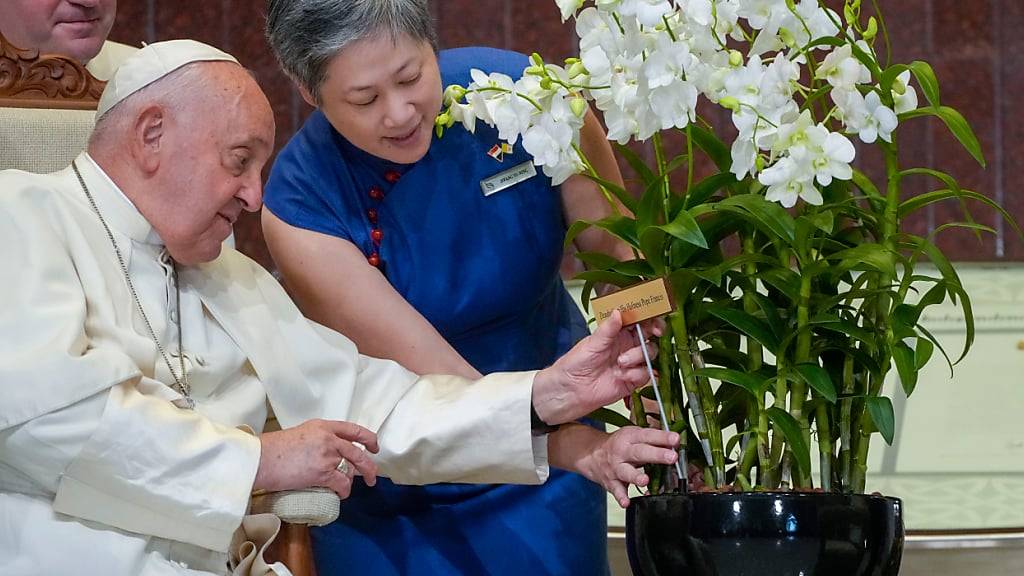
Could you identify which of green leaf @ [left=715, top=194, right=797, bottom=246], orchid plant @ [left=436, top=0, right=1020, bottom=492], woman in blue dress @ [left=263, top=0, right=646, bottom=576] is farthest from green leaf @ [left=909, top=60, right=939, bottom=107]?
woman in blue dress @ [left=263, top=0, right=646, bottom=576]

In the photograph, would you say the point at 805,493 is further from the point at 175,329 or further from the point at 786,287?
the point at 175,329

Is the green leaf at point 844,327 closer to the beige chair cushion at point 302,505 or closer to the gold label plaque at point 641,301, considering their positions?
the gold label plaque at point 641,301

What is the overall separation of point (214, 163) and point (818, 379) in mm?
908

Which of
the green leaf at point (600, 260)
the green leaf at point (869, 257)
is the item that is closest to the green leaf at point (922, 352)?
the green leaf at point (869, 257)

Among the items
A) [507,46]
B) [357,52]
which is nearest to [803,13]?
[357,52]

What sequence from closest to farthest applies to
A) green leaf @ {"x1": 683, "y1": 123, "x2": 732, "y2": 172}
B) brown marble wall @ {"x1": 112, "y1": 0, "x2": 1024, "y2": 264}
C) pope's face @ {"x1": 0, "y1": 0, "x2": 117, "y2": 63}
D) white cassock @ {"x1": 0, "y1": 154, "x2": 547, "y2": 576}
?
white cassock @ {"x1": 0, "y1": 154, "x2": 547, "y2": 576}
green leaf @ {"x1": 683, "y1": 123, "x2": 732, "y2": 172}
pope's face @ {"x1": 0, "y1": 0, "x2": 117, "y2": 63}
brown marble wall @ {"x1": 112, "y1": 0, "x2": 1024, "y2": 264}

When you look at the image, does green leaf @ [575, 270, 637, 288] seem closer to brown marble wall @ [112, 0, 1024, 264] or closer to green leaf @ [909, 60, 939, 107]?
green leaf @ [909, 60, 939, 107]

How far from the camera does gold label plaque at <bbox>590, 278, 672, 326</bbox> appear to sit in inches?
73.8

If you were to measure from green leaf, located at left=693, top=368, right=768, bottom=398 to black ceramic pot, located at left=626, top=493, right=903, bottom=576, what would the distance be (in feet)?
0.48

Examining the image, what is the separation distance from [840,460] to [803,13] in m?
0.63

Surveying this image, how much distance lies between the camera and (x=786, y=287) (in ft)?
6.15

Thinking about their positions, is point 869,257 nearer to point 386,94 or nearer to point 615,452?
point 615,452

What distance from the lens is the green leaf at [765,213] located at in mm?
1799

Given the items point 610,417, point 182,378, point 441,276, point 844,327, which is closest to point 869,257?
point 844,327
